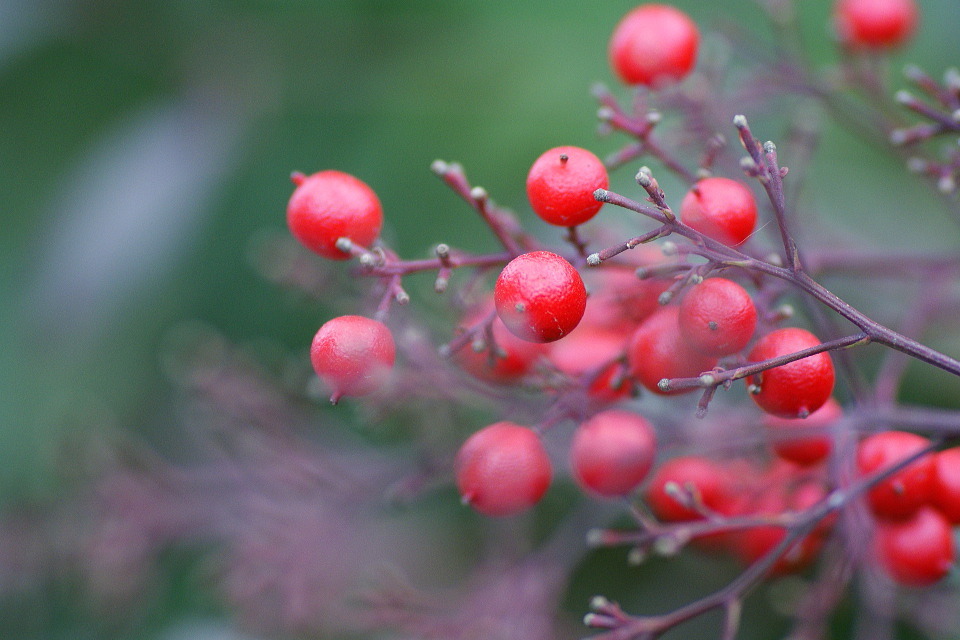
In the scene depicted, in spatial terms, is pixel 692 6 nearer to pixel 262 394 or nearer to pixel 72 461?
pixel 262 394

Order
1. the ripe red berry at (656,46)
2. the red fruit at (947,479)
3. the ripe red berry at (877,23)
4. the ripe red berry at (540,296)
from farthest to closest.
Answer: the ripe red berry at (877,23)
the ripe red berry at (656,46)
the red fruit at (947,479)
the ripe red berry at (540,296)

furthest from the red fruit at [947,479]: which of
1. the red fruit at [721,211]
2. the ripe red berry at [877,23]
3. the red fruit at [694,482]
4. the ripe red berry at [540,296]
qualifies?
the ripe red berry at [877,23]

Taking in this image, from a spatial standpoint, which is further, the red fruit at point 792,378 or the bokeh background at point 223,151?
the bokeh background at point 223,151

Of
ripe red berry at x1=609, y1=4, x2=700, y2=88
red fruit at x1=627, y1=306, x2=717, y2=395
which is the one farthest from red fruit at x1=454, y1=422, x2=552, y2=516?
ripe red berry at x1=609, y1=4, x2=700, y2=88

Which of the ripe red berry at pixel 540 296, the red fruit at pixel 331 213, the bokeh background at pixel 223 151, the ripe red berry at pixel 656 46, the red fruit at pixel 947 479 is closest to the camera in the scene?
the ripe red berry at pixel 540 296

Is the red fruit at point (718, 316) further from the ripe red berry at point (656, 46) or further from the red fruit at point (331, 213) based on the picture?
the ripe red berry at point (656, 46)

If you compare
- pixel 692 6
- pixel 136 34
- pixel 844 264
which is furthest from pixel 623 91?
pixel 136 34

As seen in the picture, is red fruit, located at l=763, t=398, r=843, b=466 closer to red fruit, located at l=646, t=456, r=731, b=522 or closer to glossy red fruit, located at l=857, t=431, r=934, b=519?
glossy red fruit, located at l=857, t=431, r=934, b=519
